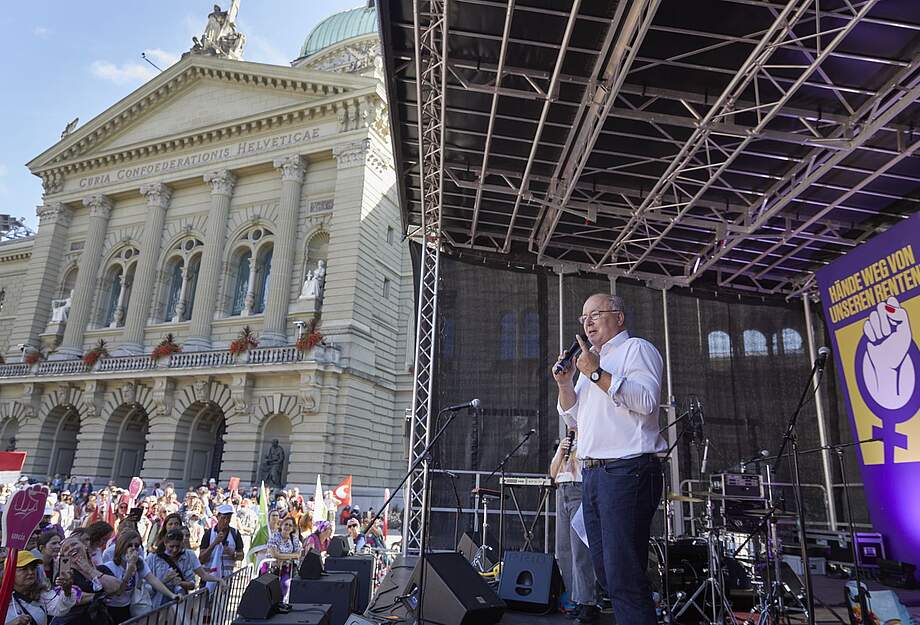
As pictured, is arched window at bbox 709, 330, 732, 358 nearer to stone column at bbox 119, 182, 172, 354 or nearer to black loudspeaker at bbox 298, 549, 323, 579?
black loudspeaker at bbox 298, 549, 323, 579

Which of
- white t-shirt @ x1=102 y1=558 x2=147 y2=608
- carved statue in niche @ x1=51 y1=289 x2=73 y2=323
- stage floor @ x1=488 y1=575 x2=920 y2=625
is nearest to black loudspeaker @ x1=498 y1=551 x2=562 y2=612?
stage floor @ x1=488 y1=575 x2=920 y2=625

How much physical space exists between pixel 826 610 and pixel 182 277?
26851mm

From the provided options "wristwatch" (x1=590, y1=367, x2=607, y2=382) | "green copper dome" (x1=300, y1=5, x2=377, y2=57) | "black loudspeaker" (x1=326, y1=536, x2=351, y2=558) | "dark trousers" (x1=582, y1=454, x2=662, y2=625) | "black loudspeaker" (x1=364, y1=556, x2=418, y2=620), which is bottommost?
"black loudspeaker" (x1=364, y1=556, x2=418, y2=620)

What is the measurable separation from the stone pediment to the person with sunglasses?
21.9 meters

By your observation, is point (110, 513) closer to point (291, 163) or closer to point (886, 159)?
point (886, 159)

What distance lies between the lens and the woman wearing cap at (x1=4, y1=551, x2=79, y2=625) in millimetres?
3705

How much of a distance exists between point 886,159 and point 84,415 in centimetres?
2861

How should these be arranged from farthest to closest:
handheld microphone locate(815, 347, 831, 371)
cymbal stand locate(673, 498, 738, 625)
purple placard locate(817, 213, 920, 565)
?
purple placard locate(817, 213, 920, 565)
cymbal stand locate(673, 498, 738, 625)
handheld microphone locate(815, 347, 831, 371)

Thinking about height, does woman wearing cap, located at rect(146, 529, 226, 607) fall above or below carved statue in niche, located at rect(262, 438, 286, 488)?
below

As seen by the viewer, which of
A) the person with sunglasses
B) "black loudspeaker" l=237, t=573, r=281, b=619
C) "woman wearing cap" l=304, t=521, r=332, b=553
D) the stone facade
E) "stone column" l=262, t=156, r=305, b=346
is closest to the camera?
"black loudspeaker" l=237, t=573, r=281, b=619

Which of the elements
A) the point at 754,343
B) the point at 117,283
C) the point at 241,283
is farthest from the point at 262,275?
the point at 754,343

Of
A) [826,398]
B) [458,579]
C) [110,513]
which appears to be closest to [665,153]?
[826,398]

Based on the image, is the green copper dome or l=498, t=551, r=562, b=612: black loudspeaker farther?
the green copper dome

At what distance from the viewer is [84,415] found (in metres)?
25.5
